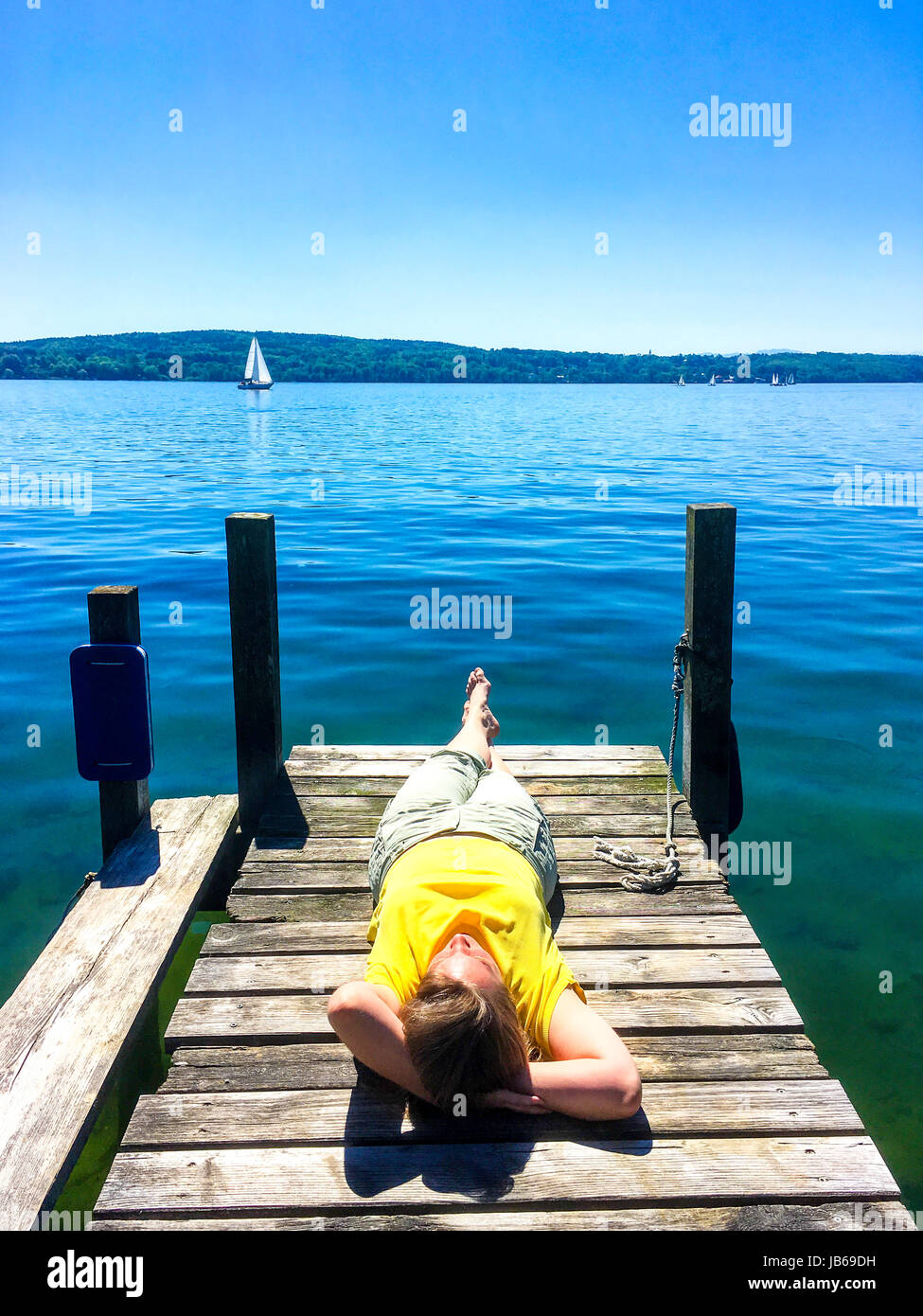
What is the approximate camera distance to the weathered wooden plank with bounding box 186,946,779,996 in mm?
4164

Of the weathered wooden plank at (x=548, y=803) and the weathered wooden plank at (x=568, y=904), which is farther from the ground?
the weathered wooden plank at (x=548, y=803)

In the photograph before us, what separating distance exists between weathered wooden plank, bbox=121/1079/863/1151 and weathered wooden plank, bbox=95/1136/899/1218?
47mm

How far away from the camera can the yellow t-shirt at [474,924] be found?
3469 mm

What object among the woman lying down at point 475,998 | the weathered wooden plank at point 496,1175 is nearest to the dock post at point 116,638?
the woman lying down at point 475,998

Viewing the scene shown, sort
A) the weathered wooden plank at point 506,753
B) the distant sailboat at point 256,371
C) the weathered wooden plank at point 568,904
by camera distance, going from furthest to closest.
→ the distant sailboat at point 256,371 → the weathered wooden plank at point 506,753 → the weathered wooden plank at point 568,904

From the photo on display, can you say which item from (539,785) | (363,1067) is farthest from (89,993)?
(539,785)

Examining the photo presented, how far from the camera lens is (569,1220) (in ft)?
9.62

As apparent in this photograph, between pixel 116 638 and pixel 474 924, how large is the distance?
8.78 feet

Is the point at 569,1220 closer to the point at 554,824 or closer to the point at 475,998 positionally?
the point at 475,998

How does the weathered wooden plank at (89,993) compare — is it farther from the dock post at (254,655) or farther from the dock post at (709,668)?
the dock post at (709,668)

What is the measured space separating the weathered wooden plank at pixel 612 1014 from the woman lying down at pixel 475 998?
403mm

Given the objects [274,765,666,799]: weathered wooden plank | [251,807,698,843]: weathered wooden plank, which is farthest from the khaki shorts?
[274,765,666,799]: weathered wooden plank
